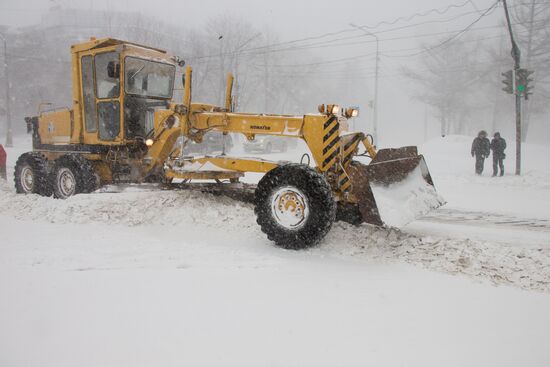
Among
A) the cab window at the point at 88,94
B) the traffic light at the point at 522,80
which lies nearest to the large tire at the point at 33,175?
the cab window at the point at 88,94

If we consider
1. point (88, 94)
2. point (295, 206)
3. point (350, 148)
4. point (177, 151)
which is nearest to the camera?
point (295, 206)

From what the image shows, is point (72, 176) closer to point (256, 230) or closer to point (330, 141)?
point (256, 230)

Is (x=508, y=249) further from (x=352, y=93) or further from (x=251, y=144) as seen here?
(x=352, y=93)

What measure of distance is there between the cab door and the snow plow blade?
4.87m

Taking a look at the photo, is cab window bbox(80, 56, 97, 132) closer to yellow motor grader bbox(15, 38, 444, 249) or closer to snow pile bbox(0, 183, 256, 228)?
yellow motor grader bbox(15, 38, 444, 249)

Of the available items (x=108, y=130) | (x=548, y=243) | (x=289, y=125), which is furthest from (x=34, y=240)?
(x=548, y=243)

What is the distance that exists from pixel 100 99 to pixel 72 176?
5.28 feet

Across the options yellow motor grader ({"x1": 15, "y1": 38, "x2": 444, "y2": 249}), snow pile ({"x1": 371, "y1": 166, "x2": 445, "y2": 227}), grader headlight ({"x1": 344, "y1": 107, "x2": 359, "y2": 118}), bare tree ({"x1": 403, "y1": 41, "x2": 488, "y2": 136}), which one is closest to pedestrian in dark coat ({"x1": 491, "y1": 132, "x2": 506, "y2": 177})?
yellow motor grader ({"x1": 15, "y1": 38, "x2": 444, "y2": 249})

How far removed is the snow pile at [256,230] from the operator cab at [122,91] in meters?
1.43

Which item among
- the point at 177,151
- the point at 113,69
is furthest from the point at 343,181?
the point at 113,69

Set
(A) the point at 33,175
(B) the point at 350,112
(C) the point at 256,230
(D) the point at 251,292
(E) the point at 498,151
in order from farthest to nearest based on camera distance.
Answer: (E) the point at 498,151 → (A) the point at 33,175 → (C) the point at 256,230 → (B) the point at 350,112 → (D) the point at 251,292

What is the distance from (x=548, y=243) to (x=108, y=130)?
25.3 ft

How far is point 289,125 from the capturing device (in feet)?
17.9

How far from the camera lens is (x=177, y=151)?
294 inches
